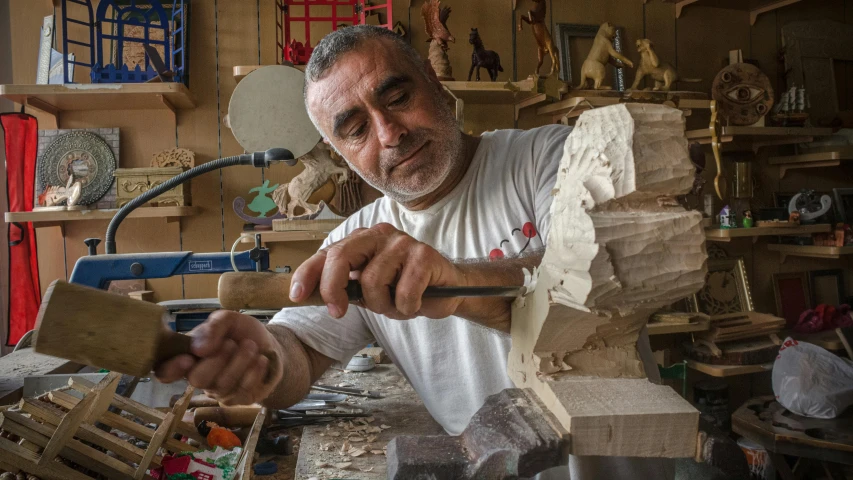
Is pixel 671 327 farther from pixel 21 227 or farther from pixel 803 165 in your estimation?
pixel 21 227

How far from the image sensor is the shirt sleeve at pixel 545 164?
1388 mm

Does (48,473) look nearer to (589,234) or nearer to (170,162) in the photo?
(589,234)

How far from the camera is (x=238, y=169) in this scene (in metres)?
3.11

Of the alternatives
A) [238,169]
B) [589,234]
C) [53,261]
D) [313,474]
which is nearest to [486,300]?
[589,234]

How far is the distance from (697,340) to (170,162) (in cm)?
298

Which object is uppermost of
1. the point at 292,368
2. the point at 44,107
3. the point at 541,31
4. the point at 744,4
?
the point at 744,4

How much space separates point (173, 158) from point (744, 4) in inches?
129

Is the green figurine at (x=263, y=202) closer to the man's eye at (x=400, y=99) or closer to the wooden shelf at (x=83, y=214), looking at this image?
the wooden shelf at (x=83, y=214)

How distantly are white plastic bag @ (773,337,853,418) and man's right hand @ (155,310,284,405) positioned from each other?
2.50 m

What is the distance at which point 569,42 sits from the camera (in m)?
3.30

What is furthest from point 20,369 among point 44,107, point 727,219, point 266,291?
point 727,219

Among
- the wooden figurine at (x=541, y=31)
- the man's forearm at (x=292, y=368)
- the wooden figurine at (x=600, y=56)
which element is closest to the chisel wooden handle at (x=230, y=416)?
the man's forearm at (x=292, y=368)

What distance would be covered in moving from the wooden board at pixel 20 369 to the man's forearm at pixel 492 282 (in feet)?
4.96

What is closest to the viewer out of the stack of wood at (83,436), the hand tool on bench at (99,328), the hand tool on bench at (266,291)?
the hand tool on bench at (99,328)
